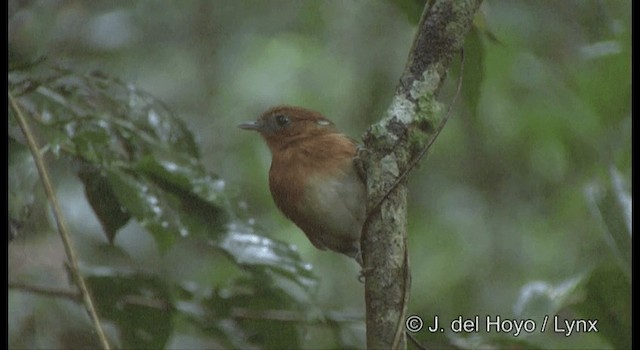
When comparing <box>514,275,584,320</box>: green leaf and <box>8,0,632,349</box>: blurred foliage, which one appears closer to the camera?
<box>514,275,584,320</box>: green leaf

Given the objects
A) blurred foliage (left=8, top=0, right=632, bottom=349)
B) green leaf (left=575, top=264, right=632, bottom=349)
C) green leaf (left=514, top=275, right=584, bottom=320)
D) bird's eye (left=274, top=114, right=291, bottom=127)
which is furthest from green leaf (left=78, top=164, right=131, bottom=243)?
green leaf (left=575, top=264, right=632, bottom=349)

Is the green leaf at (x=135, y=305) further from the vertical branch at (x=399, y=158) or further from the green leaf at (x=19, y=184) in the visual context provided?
the vertical branch at (x=399, y=158)

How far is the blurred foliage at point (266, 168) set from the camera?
7.36 ft

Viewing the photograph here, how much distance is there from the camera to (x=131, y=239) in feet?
14.9

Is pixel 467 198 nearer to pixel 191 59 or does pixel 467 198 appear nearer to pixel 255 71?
pixel 255 71

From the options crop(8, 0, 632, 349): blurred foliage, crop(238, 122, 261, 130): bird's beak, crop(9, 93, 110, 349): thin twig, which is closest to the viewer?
crop(9, 93, 110, 349): thin twig

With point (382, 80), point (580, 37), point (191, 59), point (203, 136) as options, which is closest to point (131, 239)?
point (203, 136)

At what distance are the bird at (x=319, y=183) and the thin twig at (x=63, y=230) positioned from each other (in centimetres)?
57

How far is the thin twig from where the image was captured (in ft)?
6.07

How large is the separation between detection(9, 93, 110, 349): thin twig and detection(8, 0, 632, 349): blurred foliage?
0.41ft

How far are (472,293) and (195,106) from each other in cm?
158

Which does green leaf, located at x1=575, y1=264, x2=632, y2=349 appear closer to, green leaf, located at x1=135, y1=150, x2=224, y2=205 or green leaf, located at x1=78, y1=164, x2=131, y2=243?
green leaf, located at x1=135, y1=150, x2=224, y2=205

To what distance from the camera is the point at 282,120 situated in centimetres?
257

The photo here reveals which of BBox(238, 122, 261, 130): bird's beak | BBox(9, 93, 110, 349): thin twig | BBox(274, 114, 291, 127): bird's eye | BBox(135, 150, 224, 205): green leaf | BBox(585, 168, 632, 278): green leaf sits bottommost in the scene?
BBox(9, 93, 110, 349): thin twig
